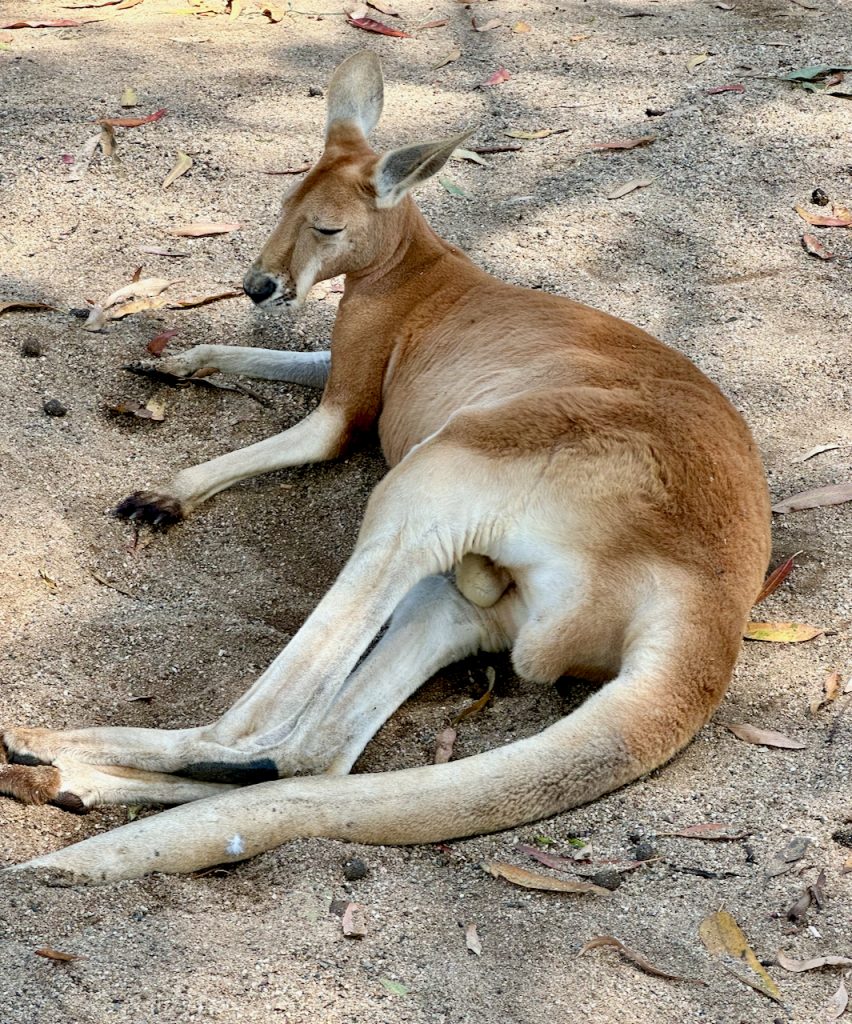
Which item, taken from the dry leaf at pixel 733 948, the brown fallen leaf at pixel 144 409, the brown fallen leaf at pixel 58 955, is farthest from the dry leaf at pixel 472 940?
the brown fallen leaf at pixel 144 409

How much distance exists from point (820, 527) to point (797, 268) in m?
1.58

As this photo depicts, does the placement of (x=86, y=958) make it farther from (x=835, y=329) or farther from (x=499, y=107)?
(x=499, y=107)

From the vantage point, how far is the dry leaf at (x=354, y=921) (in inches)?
97.3

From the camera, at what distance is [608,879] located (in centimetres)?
265

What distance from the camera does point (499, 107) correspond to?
239 inches

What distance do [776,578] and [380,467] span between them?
50.2 inches

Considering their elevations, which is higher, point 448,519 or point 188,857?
point 448,519

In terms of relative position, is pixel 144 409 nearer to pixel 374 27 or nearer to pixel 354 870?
pixel 354 870

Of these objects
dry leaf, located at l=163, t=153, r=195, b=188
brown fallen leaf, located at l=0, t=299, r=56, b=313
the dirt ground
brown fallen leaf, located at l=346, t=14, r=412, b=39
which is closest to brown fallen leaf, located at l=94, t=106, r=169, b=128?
the dirt ground

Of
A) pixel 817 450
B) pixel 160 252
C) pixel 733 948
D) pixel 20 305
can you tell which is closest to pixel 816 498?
pixel 817 450

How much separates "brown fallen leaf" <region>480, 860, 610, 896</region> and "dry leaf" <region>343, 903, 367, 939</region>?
0.29 metres

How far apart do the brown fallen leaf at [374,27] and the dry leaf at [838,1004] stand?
5437mm

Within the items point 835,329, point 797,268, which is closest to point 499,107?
point 797,268

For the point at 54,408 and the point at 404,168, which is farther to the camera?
the point at 54,408
